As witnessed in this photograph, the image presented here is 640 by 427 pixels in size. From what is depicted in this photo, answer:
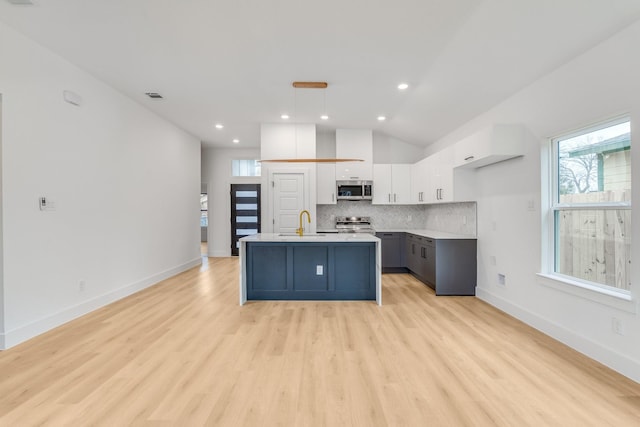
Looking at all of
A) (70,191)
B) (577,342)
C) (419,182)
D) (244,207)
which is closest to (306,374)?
(577,342)

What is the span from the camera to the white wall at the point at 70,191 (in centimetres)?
282

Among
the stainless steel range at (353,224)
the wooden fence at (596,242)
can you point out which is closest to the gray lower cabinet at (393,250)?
the stainless steel range at (353,224)

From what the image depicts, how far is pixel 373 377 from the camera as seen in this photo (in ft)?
7.31

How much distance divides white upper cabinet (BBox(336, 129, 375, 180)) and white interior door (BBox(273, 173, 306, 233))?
3.01 feet

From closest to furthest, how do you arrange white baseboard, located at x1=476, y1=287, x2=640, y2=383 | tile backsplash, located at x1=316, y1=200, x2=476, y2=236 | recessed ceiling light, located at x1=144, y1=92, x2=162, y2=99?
white baseboard, located at x1=476, y1=287, x2=640, y2=383
recessed ceiling light, located at x1=144, y1=92, x2=162, y2=99
tile backsplash, located at x1=316, y1=200, x2=476, y2=236

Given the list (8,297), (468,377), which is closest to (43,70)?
(8,297)

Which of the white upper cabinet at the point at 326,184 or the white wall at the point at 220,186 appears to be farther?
the white wall at the point at 220,186

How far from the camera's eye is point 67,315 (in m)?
3.34

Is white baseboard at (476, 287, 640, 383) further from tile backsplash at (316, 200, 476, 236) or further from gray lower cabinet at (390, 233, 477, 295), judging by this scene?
tile backsplash at (316, 200, 476, 236)

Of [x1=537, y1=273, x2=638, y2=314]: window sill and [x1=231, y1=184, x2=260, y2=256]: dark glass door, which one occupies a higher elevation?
[x1=231, y1=184, x2=260, y2=256]: dark glass door

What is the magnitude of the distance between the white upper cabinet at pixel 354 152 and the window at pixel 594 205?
349cm

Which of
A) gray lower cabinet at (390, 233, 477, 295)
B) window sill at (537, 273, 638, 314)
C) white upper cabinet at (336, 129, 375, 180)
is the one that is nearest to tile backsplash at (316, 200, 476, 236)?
white upper cabinet at (336, 129, 375, 180)

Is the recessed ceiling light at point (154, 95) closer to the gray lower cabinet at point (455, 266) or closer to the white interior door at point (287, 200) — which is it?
the white interior door at point (287, 200)

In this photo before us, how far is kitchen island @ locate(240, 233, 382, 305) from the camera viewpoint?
4188 millimetres
